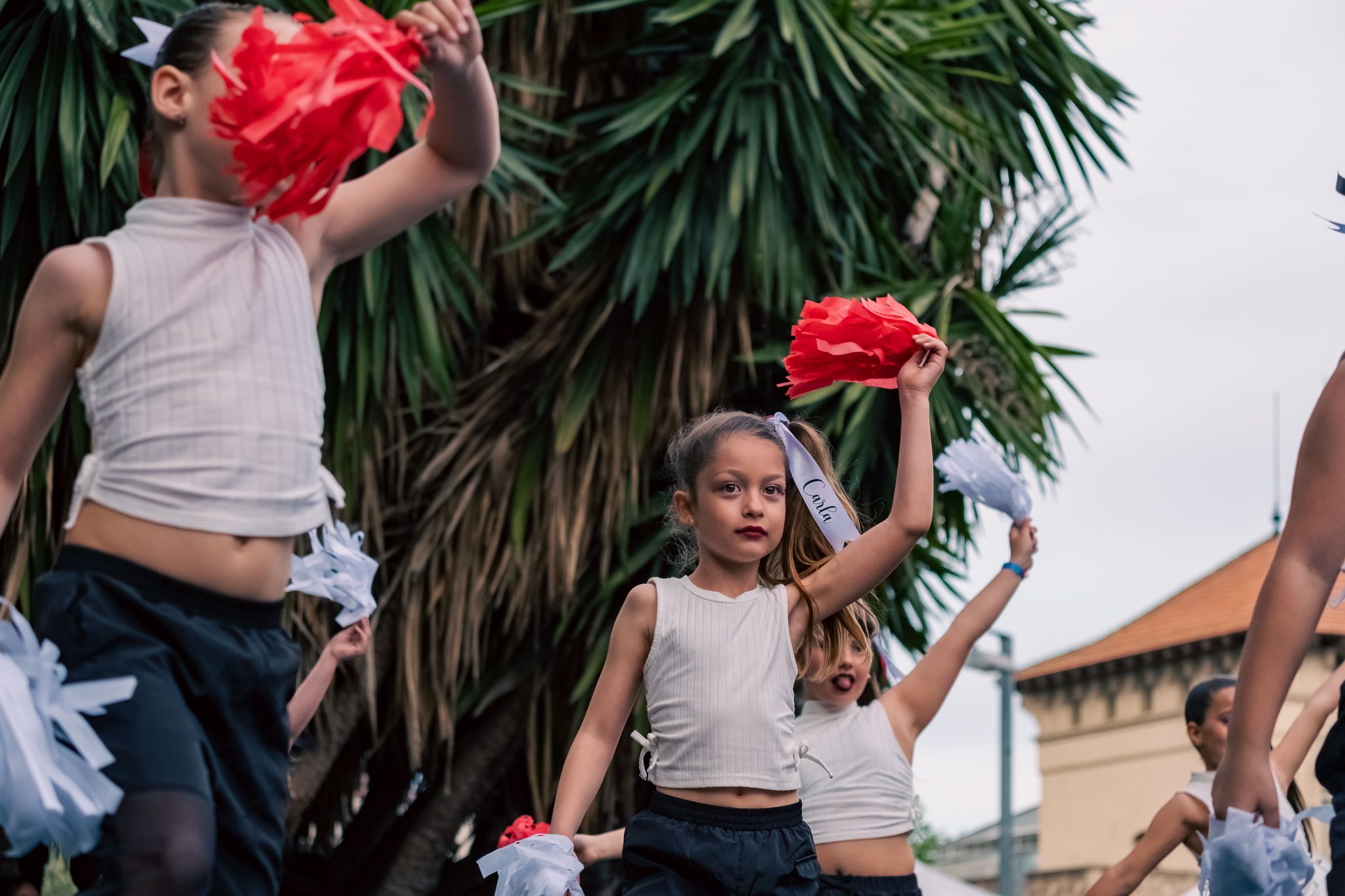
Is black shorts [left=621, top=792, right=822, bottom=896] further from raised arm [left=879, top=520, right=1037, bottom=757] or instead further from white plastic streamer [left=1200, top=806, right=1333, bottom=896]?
raised arm [left=879, top=520, right=1037, bottom=757]

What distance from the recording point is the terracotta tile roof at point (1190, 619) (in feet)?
89.8

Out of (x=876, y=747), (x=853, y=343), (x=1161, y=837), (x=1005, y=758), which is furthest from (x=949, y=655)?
(x=1005, y=758)

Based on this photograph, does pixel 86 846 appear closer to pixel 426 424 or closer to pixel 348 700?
pixel 348 700

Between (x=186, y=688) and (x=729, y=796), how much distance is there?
109cm

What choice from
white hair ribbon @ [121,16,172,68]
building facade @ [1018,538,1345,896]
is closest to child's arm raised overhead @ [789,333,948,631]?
white hair ribbon @ [121,16,172,68]

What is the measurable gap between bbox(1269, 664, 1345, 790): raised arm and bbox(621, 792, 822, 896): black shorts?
3.39 feet

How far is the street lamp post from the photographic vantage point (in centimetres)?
1218

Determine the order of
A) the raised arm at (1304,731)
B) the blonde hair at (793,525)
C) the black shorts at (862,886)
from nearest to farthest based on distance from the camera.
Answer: the blonde hair at (793,525) < the raised arm at (1304,731) < the black shorts at (862,886)

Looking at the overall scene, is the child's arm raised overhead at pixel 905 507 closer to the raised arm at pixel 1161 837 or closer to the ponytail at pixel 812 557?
the ponytail at pixel 812 557

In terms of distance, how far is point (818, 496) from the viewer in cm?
285

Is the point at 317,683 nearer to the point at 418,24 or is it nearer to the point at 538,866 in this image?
the point at 538,866

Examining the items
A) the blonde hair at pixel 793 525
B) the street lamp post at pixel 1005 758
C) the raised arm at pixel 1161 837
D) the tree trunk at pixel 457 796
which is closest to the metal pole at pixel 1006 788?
the street lamp post at pixel 1005 758

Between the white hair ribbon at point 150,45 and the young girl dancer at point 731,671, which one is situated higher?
the white hair ribbon at point 150,45

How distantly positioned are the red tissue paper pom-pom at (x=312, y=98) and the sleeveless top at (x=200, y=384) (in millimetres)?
100
